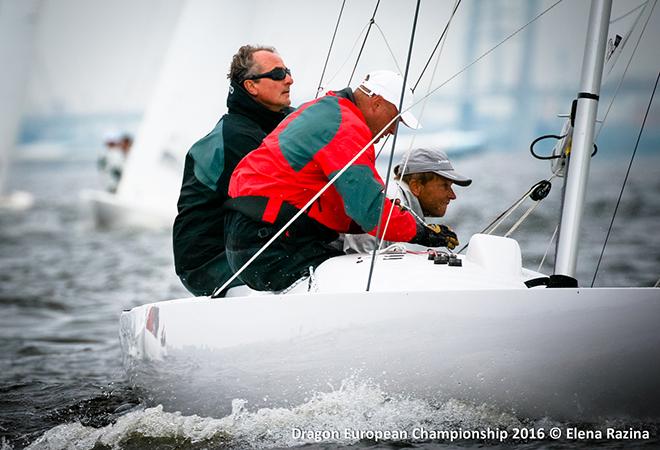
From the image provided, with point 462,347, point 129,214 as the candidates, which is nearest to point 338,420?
point 462,347

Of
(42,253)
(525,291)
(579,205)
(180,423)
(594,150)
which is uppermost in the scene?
(42,253)

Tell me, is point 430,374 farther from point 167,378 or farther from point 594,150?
point 594,150

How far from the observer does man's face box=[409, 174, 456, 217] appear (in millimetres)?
3407

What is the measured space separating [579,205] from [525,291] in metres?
0.43

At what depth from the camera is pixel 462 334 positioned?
270 cm

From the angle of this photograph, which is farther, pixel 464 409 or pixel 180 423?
pixel 180 423

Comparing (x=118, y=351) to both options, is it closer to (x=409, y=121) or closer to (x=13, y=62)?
(x=409, y=121)

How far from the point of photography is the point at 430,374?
A: 9.00 ft

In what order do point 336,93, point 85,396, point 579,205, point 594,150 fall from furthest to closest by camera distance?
point 85,396
point 594,150
point 336,93
point 579,205

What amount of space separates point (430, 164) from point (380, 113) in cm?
27

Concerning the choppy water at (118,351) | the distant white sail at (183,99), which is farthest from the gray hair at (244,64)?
the distant white sail at (183,99)

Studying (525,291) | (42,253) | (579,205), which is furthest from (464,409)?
(42,253)

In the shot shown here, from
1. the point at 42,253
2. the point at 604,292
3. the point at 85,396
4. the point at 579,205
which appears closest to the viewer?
the point at 604,292

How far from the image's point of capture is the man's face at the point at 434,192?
3407 millimetres
